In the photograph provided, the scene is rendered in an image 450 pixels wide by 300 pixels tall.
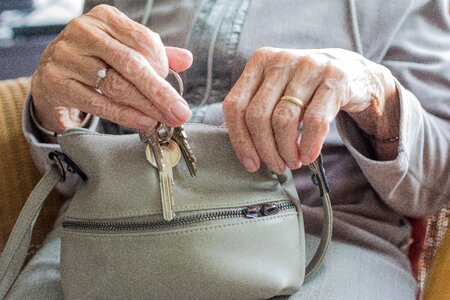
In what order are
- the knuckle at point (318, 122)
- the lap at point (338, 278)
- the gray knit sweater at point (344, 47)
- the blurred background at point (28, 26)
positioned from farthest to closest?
the blurred background at point (28, 26) → the gray knit sweater at point (344, 47) → the lap at point (338, 278) → the knuckle at point (318, 122)

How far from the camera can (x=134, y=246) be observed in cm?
61

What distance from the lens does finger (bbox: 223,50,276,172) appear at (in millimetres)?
612

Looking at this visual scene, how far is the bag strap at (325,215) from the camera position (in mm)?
662

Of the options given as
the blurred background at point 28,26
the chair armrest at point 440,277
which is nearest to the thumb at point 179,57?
the chair armrest at point 440,277

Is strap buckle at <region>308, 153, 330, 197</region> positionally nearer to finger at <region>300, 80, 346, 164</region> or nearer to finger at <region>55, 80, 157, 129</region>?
finger at <region>300, 80, 346, 164</region>

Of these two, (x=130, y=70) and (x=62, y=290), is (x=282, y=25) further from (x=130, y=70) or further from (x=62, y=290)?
(x=62, y=290)

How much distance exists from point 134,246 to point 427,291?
312mm

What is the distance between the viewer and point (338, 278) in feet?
2.32

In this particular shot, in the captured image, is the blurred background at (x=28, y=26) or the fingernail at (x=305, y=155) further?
the blurred background at (x=28, y=26)

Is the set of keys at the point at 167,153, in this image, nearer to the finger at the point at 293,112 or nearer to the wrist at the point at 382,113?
the finger at the point at 293,112

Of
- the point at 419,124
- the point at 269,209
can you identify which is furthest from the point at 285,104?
the point at 419,124

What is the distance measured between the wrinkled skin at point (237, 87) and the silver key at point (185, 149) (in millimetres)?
29

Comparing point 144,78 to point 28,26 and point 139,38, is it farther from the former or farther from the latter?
point 28,26

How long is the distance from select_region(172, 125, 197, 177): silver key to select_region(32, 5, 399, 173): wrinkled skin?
0.10 feet
